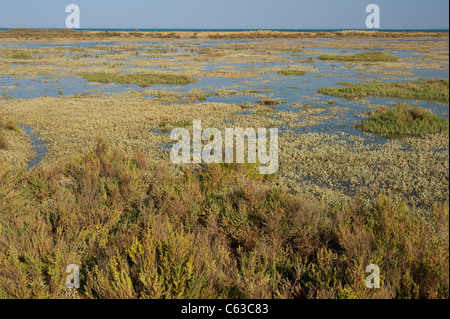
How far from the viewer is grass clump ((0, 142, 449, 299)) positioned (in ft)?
13.3

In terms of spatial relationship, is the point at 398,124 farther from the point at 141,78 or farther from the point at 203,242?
the point at 141,78

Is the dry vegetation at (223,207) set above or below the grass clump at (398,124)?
below

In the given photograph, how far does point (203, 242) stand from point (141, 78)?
108ft

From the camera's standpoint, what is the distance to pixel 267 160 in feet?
42.1

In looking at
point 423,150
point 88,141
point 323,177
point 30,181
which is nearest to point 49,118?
point 88,141

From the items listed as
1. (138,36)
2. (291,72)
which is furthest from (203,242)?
(138,36)

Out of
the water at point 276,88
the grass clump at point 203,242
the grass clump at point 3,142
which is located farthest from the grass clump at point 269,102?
the grass clump at point 3,142

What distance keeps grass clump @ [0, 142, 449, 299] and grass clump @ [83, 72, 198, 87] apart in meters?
25.7

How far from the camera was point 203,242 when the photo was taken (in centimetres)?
516

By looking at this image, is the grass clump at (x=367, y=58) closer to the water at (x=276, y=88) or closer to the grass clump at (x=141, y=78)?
the water at (x=276, y=88)

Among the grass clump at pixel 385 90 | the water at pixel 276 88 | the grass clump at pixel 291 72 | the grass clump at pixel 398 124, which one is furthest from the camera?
the grass clump at pixel 291 72

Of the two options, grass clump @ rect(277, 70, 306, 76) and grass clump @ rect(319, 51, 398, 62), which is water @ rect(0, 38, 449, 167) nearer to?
grass clump @ rect(277, 70, 306, 76)

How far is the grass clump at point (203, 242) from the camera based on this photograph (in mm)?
4051

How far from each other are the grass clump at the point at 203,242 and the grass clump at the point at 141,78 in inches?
1013
